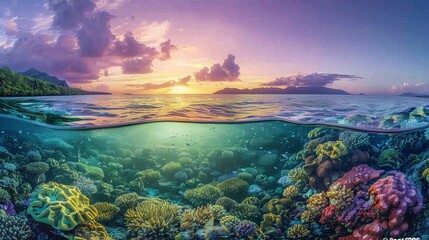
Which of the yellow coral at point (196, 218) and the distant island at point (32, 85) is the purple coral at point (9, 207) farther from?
the yellow coral at point (196, 218)

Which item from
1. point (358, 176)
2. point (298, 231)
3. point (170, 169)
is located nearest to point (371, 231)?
point (358, 176)

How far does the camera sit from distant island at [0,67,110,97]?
22.8 feet

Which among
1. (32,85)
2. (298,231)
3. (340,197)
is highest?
(32,85)

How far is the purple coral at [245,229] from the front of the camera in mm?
6035

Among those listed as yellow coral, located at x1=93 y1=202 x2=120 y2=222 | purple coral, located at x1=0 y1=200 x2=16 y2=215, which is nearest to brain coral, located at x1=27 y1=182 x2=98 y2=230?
yellow coral, located at x1=93 y1=202 x2=120 y2=222

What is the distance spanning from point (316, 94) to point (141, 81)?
4040 mm

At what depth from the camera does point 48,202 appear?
19.3 ft

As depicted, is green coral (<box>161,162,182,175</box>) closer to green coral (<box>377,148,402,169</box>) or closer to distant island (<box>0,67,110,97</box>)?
distant island (<box>0,67,110,97</box>)

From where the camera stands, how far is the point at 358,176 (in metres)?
6.24

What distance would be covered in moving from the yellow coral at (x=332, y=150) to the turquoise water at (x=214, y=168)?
1.0 inches

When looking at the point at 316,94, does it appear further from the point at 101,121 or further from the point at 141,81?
the point at 101,121

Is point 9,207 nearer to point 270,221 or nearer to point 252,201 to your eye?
point 252,201

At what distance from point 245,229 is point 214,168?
1779mm

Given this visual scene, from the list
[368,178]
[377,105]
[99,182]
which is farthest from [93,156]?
[377,105]
